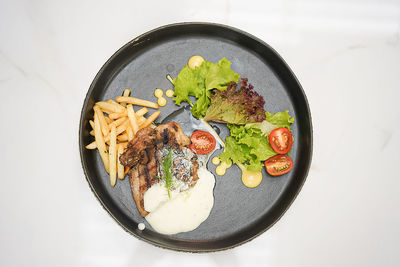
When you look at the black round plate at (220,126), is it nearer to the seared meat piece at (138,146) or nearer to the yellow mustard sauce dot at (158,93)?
the yellow mustard sauce dot at (158,93)

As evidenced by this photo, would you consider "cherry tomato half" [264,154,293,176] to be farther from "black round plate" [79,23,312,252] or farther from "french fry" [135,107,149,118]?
"french fry" [135,107,149,118]

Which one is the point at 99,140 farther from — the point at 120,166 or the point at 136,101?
the point at 136,101

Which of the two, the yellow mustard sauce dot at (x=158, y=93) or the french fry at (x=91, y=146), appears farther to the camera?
the yellow mustard sauce dot at (x=158, y=93)

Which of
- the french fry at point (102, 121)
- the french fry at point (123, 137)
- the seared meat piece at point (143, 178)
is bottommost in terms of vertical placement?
the seared meat piece at point (143, 178)

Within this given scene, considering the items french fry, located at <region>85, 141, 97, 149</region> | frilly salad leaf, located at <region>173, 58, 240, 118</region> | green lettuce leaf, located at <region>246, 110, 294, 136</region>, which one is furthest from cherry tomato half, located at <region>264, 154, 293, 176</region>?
french fry, located at <region>85, 141, 97, 149</region>

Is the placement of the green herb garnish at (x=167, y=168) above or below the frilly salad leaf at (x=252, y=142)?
below

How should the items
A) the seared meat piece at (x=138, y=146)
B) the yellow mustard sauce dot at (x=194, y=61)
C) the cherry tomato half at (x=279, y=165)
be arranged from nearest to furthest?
the seared meat piece at (x=138, y=146)
the cherry tomato half at (x=279, y=165)
the yellow mustard sauce dot at (x=194, y=61)
